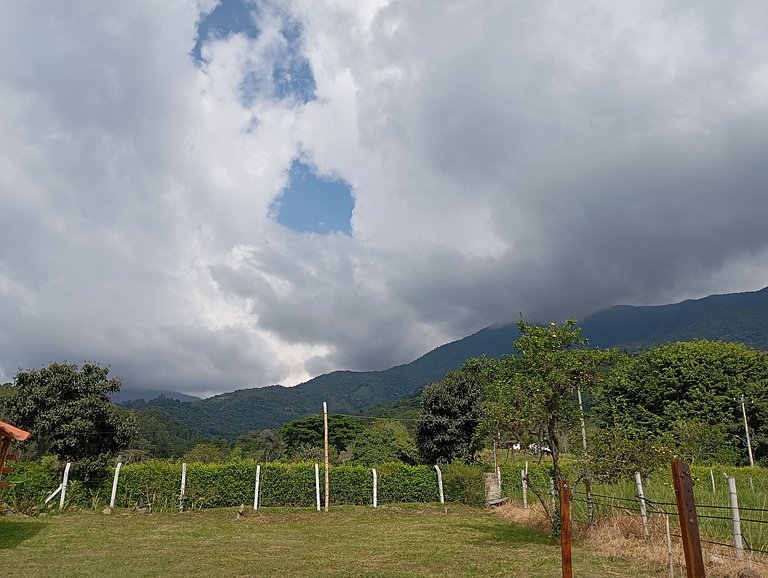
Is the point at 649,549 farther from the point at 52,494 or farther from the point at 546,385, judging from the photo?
the point at 52,494

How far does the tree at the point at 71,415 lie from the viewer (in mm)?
20484

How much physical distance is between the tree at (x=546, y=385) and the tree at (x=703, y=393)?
78.8ft

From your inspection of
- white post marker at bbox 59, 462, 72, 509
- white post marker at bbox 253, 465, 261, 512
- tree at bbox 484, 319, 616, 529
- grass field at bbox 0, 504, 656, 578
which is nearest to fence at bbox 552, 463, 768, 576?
grass field at bbox 0, 504, 656, 578

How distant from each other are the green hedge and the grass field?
1.34m

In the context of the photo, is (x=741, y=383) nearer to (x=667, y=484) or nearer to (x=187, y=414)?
(x=667, y=484)

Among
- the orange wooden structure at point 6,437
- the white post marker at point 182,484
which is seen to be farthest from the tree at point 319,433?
the orange wooden structure at point 6,437

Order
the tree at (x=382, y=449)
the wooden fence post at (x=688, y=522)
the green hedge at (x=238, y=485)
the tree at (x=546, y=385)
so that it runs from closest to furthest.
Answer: the wooden fence post at (x=688, y=522) < the tree at (x=546, y=385) < the green hedge at (x=238, y=485) < the tree at (x=382, y=449)

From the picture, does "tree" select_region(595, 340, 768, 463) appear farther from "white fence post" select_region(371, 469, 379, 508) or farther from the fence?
the fence

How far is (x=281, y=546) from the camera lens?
1303 centimetres

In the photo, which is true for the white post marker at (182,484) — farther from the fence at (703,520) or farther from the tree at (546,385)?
the fence at (703,520)

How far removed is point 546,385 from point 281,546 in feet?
25.4

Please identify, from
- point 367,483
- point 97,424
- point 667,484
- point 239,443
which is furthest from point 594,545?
point 239,443

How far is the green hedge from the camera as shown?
19562mm

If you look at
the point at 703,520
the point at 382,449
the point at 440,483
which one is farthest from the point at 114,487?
the point at 382,449
